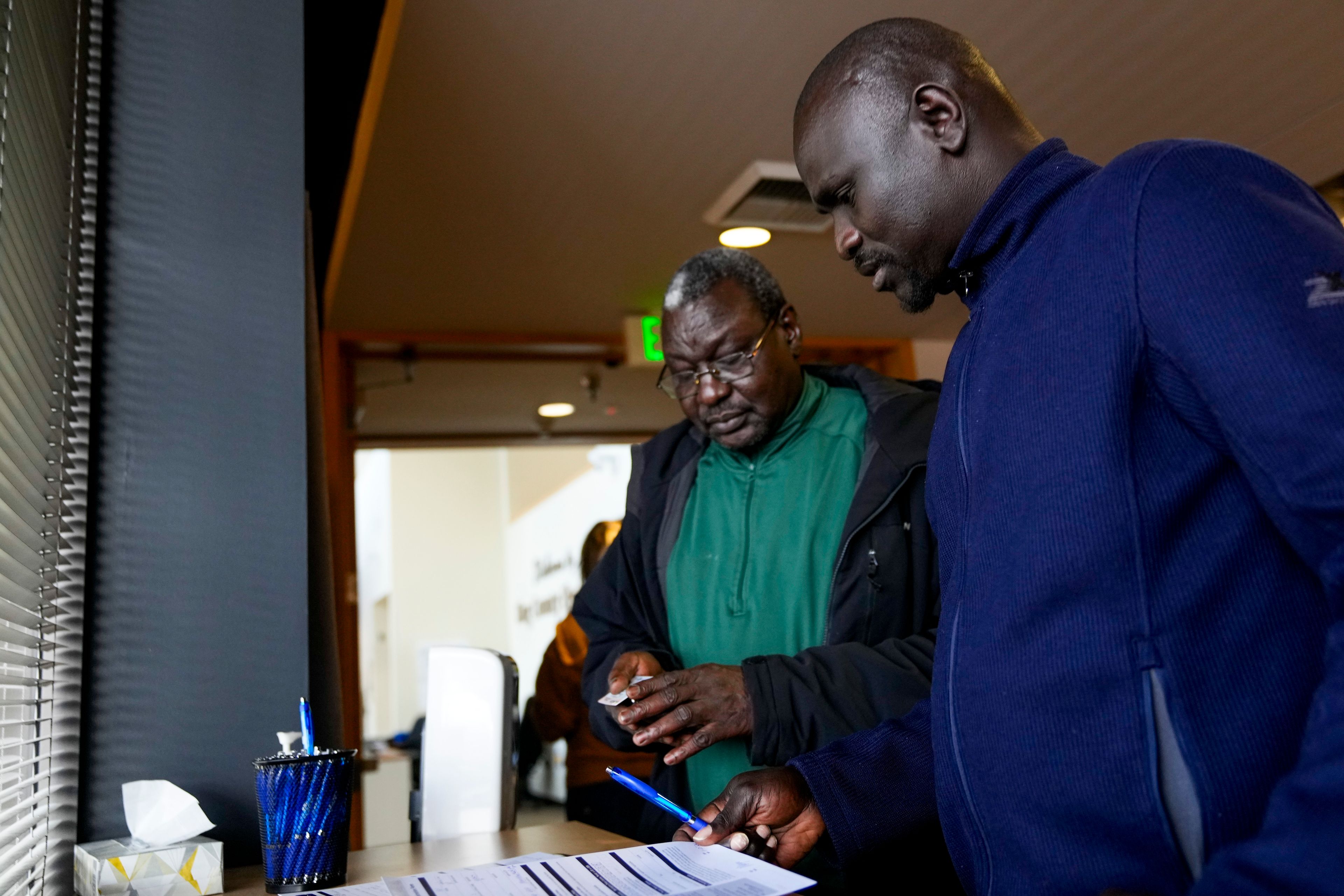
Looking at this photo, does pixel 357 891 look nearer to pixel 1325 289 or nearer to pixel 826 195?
pixel 826 195

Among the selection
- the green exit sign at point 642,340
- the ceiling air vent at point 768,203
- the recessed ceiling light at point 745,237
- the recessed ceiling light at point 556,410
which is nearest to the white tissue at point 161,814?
the ceiling air vent at point 768,203

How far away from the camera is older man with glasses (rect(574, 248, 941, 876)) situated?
4.81 ft

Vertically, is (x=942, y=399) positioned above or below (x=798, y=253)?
below

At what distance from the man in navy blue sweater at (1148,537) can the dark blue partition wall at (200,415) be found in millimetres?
966

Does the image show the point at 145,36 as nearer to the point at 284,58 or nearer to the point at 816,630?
the point at 284,58

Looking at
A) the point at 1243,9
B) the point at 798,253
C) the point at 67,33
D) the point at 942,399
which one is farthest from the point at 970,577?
the point at 798,253

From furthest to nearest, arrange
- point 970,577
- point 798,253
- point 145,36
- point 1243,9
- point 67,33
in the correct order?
1. point 798,253
2. point 1243,9
3. point 145,36
4. point 67,33
5. point 970,577

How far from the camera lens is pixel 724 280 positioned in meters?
1.87

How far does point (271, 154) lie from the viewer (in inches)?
61.6

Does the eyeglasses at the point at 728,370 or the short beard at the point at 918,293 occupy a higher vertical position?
the eyeglasses at the point at 728,370

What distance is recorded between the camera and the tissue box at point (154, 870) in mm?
1127

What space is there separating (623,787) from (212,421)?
1.96 metres

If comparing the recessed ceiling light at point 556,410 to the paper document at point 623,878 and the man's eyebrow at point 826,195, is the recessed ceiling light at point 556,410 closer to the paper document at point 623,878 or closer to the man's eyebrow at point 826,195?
the man's eyebrow at point 826,195

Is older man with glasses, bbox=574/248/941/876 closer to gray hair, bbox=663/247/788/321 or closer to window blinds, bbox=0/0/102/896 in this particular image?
gray hair, bbox=663/247/788/321
